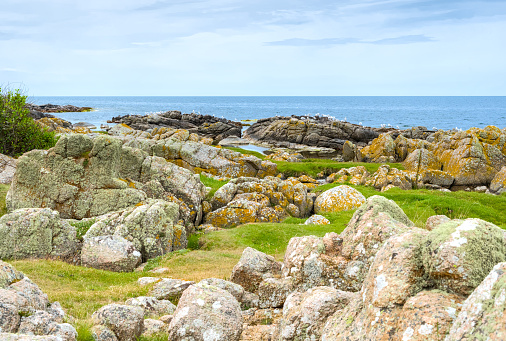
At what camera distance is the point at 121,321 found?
1049cm

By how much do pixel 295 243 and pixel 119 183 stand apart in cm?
1757

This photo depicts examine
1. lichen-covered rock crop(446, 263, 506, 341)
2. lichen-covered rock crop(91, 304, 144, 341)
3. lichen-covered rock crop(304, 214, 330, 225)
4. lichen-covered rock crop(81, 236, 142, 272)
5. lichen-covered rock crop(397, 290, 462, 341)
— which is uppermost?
lichen-covered rock crop(446, 263, 506, 341)

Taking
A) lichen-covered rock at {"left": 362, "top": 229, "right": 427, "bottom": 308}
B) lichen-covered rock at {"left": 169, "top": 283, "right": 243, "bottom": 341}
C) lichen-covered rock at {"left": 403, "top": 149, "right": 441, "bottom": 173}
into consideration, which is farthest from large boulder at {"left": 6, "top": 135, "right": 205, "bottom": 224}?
lichen-covered rock at {"left": 403, "top": 149, "right": 441, "bottom": 173}

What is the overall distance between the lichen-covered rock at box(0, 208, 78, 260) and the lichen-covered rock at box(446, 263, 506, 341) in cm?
2047

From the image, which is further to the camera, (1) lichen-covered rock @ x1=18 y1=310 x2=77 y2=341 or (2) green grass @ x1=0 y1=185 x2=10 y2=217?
(2) green grass @ x1=0 y1=185 x2=10 y2=217

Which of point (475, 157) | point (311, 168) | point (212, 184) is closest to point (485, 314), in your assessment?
point (212, 184)

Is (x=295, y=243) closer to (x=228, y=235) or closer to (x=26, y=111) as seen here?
(x=228, y=235)

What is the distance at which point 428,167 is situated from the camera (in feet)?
191

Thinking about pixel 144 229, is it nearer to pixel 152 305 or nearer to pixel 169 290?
pixel 169 290

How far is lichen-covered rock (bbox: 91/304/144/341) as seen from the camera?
34.1 ft

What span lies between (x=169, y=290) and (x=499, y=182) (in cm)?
4819

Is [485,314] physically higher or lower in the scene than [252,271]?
higher

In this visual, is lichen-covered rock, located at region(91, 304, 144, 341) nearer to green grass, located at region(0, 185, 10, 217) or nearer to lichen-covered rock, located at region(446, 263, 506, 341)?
lichen-covered rock, located at region(446, 263, 506, 341)

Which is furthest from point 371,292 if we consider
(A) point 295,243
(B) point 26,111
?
(B) point 26,111
